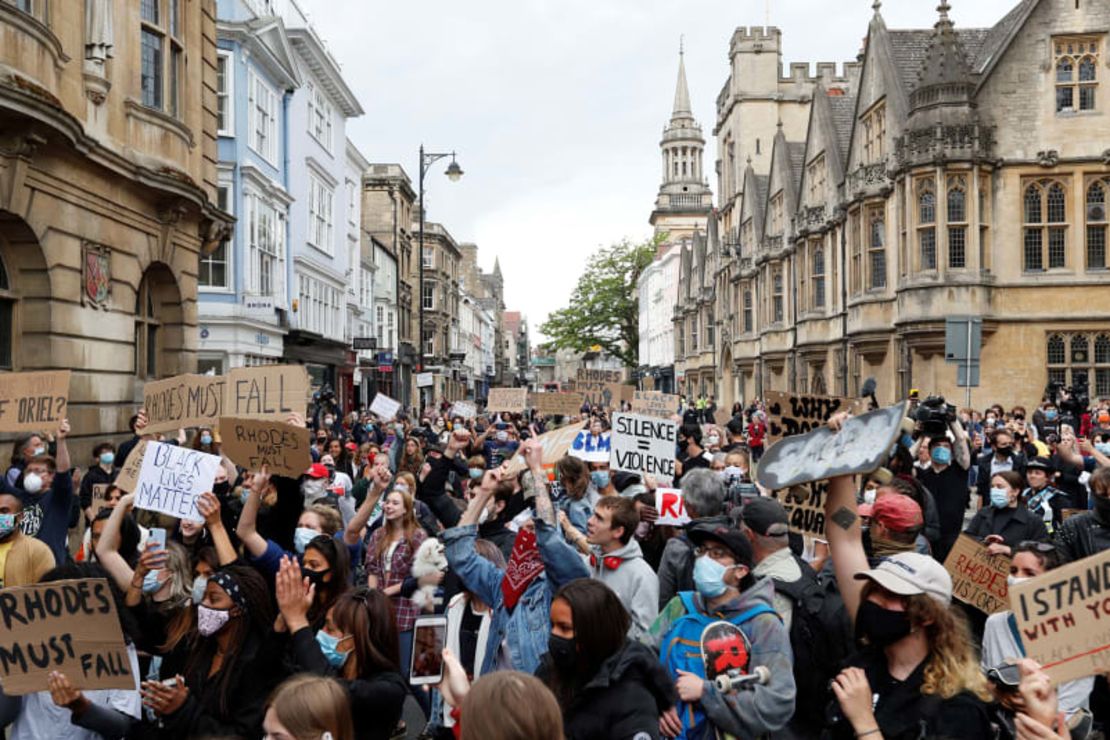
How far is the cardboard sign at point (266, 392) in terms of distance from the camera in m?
8.95

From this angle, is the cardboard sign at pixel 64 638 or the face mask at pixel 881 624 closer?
the face mask at pixel 881 624

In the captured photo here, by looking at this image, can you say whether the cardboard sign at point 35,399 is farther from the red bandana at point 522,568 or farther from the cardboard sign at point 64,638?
the red bandana at point 522,568

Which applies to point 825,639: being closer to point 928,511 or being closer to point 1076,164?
point 928,511

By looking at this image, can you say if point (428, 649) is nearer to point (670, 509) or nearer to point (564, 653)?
point (564, 653)

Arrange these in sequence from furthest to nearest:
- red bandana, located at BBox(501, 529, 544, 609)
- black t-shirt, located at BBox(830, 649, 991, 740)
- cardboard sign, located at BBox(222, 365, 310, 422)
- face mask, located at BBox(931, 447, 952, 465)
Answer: face mask, located at BBox(931, 447, 952, 465) < cardboard sign, located at BBox(222, 365, 310, 422) < red bandana, located at BBox(501, 529, 544, 609) < black t-shirt, located at BBox(830, 649, 991, 740)

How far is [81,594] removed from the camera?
4262 millimetres

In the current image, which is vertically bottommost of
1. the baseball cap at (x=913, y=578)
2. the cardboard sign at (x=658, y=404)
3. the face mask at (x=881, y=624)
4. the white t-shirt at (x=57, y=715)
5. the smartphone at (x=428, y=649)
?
the white t-shirt at (x=57, y=715)

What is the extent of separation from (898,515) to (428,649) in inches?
93.3

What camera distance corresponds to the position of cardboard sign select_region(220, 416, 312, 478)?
666cm

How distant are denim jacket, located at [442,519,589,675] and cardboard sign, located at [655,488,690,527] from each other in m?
2.29

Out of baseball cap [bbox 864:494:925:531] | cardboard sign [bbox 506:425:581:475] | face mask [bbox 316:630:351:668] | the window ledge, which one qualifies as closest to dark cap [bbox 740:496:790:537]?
baseball cap [bbox 864:494:925:531]

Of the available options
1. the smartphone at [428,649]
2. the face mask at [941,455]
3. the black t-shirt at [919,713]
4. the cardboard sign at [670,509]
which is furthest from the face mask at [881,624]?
the face mask at [941,455]

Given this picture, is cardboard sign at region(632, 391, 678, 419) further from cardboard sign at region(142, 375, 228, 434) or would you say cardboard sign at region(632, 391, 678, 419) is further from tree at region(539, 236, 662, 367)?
tree at region(539, 236, 662, 367)

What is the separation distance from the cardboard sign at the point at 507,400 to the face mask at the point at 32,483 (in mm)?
12578
